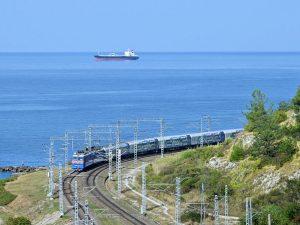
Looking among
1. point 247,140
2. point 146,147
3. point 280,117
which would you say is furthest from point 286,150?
point 146,147

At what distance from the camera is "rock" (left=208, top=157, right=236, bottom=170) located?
77.3m

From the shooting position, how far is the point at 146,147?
105875mm

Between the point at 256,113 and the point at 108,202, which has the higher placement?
the point at 256,113

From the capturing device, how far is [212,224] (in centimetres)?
6281

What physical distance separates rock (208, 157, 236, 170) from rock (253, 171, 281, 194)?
5626 mm

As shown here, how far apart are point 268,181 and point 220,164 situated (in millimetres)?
9562

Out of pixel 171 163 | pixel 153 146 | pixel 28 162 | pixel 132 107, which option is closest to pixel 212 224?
pixel 171 163

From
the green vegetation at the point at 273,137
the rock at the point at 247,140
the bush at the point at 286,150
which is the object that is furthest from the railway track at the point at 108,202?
the rock at the point at 247,140

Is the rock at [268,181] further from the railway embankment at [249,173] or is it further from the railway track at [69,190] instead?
the railway track at [69,190]

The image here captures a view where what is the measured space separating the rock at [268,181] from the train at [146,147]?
25.2 meters

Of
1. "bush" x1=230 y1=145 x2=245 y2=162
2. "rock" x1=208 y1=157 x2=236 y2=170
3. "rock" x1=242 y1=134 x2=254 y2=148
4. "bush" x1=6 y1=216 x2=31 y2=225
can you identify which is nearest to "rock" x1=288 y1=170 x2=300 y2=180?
"rock" x1=208 y1=157 x2=236 y2=170

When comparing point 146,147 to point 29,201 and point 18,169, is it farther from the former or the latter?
point 29,201

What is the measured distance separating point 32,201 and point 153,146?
114 ft

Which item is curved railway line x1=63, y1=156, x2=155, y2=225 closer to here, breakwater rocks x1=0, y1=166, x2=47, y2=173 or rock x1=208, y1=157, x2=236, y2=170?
rock x1=208, y1=157, x2=236, y2=170
